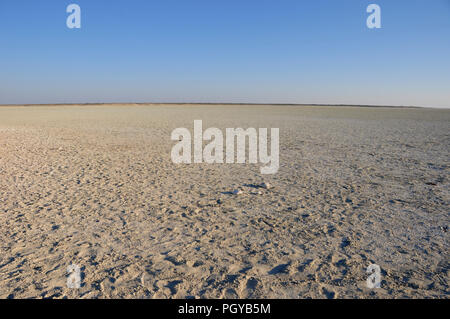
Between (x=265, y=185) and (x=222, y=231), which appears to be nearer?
(x=222, y=231)

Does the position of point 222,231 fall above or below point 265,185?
below

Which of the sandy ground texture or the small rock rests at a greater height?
the small rock

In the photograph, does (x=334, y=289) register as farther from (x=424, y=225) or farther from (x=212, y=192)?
(x=212, y=192)

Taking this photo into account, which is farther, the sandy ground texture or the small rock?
the small rock

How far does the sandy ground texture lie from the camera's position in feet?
8.03

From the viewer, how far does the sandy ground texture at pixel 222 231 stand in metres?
2.45

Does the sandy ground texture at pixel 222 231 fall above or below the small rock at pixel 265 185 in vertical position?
below

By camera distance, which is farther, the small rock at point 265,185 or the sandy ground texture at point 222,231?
the small rock at point 265,185

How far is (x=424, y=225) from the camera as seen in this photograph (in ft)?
11.7

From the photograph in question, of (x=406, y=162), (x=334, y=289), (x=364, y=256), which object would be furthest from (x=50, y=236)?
(x=406, y=162)

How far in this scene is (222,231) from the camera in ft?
11.2

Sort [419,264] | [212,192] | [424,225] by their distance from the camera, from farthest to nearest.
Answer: [212,192]
[424,225]
[419,264]

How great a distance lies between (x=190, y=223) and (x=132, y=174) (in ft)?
9.11

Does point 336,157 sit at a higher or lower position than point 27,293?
higher
